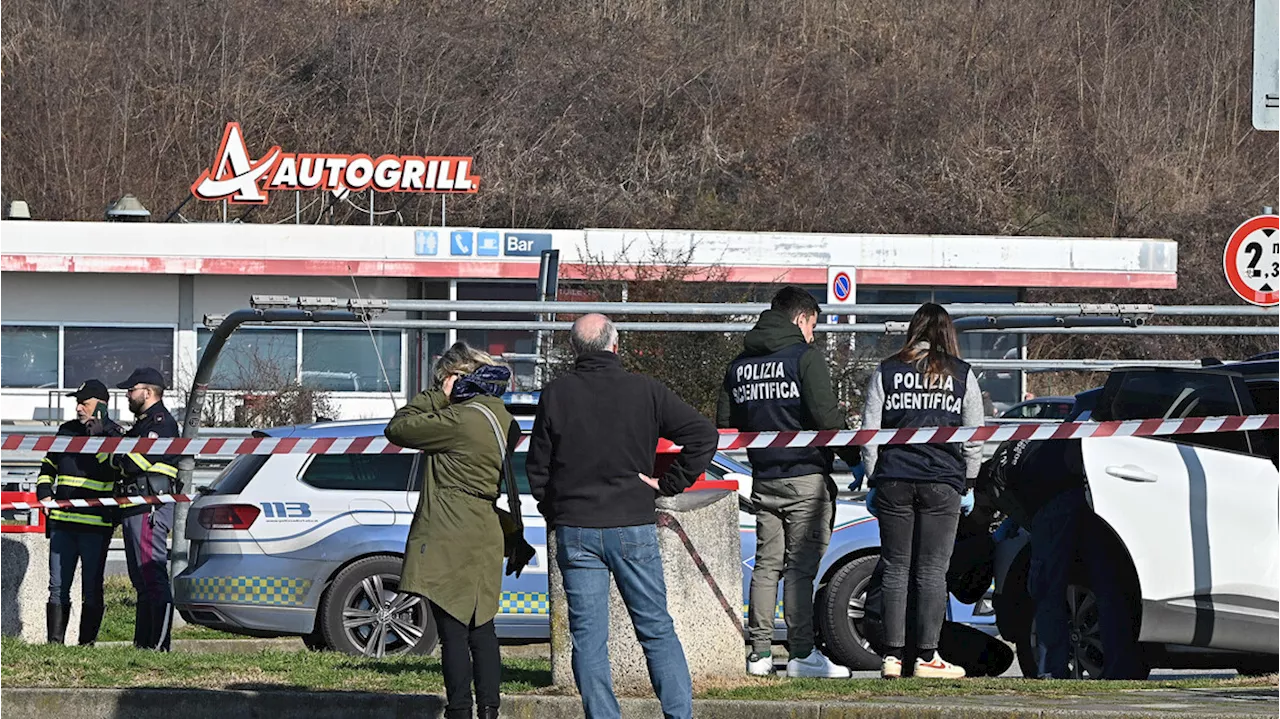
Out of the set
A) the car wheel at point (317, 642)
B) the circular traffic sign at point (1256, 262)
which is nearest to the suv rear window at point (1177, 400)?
the circular traffic sign at point (1256, 262)

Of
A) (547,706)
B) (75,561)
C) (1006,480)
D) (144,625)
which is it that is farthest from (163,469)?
(1006,480)

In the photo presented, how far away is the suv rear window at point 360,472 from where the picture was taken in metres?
11.1

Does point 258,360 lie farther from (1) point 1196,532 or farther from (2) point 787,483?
(1) point 1196,532

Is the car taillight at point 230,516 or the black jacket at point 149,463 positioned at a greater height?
the black jacket at point 149,463

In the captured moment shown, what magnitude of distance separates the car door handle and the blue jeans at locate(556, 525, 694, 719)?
2781mm

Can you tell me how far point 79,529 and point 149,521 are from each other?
41cm

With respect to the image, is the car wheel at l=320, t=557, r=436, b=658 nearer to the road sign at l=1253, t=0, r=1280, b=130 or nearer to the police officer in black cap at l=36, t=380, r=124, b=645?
the police officer in black cap at l=36, t=380, r=124, b=645

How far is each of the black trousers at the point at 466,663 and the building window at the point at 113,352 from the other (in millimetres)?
31140

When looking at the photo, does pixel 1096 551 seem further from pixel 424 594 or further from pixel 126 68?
pixel 126 68

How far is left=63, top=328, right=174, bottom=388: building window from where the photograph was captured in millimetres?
37656

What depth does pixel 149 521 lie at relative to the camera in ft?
37.3

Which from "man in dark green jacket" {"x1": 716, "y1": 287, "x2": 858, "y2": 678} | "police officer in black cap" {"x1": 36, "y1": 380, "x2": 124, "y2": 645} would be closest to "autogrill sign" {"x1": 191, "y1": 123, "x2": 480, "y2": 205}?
"police officer in black cap" {"x1": 36, "y1": 380, "x2": 124, "y2": 645}

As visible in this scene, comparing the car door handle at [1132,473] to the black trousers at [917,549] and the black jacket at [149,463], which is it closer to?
the black trousers at [917,549]

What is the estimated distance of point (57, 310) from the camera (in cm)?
3828
